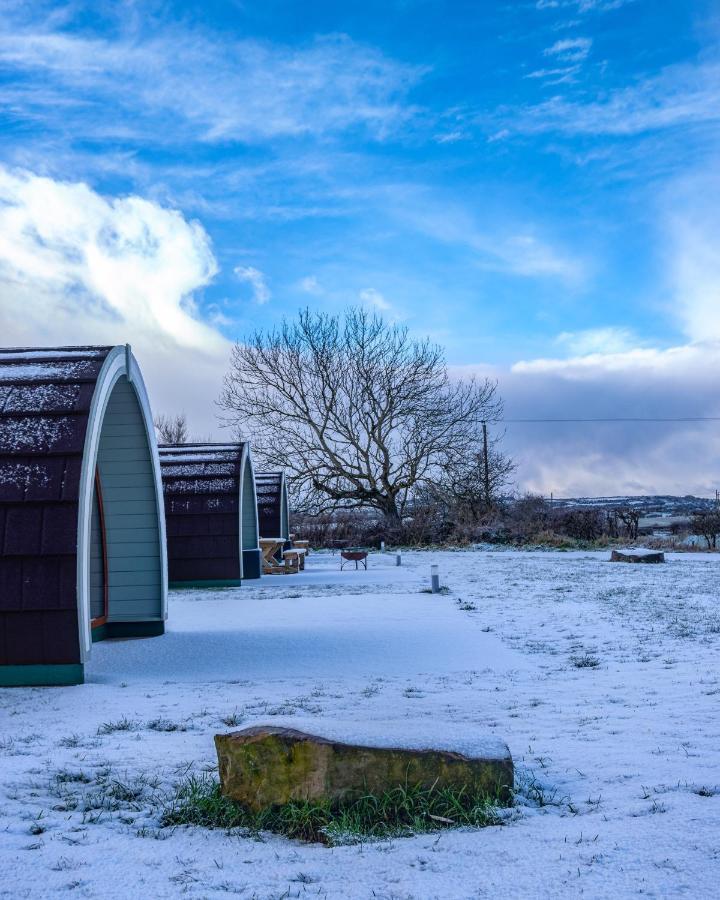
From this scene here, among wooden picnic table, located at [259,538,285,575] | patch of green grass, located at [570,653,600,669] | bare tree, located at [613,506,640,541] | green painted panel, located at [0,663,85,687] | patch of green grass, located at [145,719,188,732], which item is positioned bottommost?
patch of green grass, located at [570,653,600,669]

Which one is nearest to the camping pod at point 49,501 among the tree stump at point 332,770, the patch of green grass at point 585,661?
the tree stump at point 332,770

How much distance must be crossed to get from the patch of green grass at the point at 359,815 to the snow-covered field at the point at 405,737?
0.11m

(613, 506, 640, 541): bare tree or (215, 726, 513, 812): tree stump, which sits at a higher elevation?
(613, 506, 640, 541): bare tree

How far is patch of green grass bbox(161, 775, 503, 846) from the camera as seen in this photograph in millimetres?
4113

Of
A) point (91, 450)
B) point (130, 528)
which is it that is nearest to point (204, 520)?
point (130, 528)

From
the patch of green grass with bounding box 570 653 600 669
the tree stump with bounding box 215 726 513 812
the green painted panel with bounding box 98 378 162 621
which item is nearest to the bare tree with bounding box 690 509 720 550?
the patch of green grass with bounding box 570 653 600 669

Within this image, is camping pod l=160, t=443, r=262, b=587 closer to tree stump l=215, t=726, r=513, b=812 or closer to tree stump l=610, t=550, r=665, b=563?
tree stump l=610, t=550, r=665, b=563

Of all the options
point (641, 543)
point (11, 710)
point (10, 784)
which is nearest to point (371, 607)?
point (11, 710)

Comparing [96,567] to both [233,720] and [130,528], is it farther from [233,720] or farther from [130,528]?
[233,720]

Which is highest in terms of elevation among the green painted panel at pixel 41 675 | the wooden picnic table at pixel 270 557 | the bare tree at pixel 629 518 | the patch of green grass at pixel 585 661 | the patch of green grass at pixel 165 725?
the bare tree at pixel 629 518

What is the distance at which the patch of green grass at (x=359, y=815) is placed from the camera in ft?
13.5

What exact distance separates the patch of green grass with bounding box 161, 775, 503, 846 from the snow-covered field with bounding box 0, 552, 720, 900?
11 centimetres

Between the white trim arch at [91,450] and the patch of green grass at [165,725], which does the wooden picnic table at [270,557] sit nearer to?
the white trim arch at [91,450]

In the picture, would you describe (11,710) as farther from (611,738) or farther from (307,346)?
(307,346)
